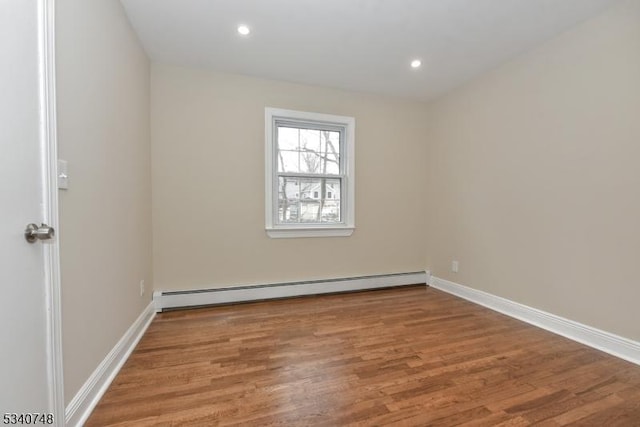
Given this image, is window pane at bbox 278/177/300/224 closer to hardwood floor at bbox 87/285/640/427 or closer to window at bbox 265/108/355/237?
window at bbox 265/108/355/237

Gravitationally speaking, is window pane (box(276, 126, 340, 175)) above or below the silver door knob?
above

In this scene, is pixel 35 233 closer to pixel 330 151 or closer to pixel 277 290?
pixel 277 290

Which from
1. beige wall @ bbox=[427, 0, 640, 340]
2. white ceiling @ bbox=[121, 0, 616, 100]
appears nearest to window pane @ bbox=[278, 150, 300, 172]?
white ceiling @ bbox=[121, 0, 616, 100]

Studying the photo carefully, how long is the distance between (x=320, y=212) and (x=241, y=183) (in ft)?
3.34

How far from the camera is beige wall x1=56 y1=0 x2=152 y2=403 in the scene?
4.23 feet

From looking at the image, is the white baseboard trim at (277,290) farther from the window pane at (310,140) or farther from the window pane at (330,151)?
the window pane at (310,140)

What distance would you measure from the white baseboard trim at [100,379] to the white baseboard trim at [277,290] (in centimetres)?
56

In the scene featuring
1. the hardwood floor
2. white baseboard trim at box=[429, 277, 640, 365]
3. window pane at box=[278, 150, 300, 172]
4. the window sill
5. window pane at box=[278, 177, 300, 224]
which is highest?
window pane at box=[278, 150, 300, 172]

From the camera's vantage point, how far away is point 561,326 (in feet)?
7.60

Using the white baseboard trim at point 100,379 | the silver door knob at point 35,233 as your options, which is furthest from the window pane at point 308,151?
the silver door knob at point 35,233

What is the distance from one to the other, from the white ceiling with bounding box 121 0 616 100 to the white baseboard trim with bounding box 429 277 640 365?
2.42 meters

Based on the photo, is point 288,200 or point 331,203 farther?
point 331,203

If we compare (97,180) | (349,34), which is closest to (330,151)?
(349,34)

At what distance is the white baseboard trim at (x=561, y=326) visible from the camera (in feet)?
6.37
